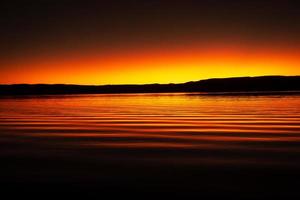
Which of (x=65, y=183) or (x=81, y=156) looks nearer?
(x=65, y=183)

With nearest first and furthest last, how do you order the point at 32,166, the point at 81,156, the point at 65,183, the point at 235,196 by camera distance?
1. the point at 235,196
2. the point at 65,183
3. the point at 32,166
4. the point at 81,156

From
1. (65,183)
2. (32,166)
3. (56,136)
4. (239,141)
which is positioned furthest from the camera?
(56,136)

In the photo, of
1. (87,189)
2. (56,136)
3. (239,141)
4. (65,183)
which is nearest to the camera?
(87,189)

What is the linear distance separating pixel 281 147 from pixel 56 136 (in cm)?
787

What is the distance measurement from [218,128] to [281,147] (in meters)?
5.06

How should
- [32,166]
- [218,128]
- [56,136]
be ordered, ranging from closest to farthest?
1. [32,166]
2. [56,136]
3. [218,128]

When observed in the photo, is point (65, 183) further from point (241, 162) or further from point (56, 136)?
point (56, 136)

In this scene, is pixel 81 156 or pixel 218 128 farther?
pixel 218 128

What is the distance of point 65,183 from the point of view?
22.8 ft

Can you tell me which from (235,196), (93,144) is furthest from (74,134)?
(235,196)

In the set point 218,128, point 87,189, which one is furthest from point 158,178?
point 218,128

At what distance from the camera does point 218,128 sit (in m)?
15.5

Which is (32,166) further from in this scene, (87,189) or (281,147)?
(281,147)

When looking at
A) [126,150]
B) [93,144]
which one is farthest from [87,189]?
[93,144]
